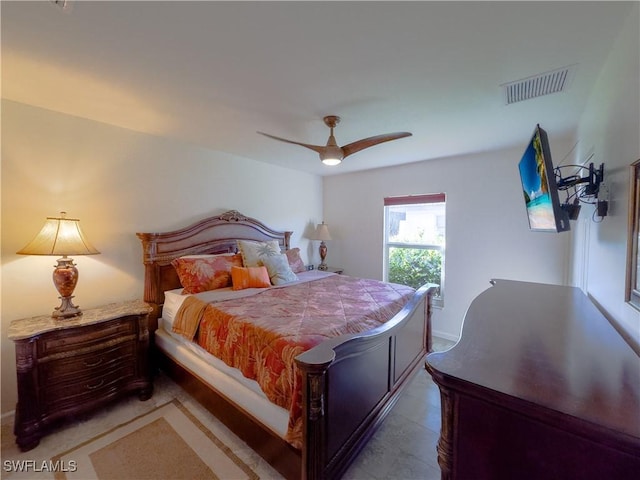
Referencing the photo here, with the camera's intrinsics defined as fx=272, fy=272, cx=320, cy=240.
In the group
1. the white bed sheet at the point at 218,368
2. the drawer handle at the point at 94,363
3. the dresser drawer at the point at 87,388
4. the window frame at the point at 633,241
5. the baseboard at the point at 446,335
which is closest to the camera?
the window frame at the point at 633,241

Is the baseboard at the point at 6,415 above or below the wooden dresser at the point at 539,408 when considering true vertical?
below

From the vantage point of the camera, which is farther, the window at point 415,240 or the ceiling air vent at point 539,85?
the window at point 415,240

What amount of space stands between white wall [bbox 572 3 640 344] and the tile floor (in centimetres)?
136

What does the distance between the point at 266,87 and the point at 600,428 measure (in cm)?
211

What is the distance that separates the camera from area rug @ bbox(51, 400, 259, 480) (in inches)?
63.4

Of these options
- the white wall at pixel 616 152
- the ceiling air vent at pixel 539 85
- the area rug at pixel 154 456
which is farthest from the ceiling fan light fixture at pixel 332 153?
the area rug at pixel 154 456

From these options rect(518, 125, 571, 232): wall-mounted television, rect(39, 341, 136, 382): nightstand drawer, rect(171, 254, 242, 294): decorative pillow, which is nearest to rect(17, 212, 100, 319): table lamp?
rect(39, 341, 136, 382): nightstand drawer

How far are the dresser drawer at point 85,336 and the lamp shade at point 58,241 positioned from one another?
566 millimetres

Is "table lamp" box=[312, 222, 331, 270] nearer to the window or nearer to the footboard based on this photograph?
the window

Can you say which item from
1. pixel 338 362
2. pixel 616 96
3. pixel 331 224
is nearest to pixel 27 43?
pixel 338 362

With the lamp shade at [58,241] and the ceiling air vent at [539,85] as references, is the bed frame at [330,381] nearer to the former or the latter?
the lamp shade at [58,241]

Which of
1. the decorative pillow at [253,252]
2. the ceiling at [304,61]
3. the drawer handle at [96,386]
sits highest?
the ceiling at [304,61]

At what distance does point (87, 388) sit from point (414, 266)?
3.76 metres

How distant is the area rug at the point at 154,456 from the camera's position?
161 centimetres
